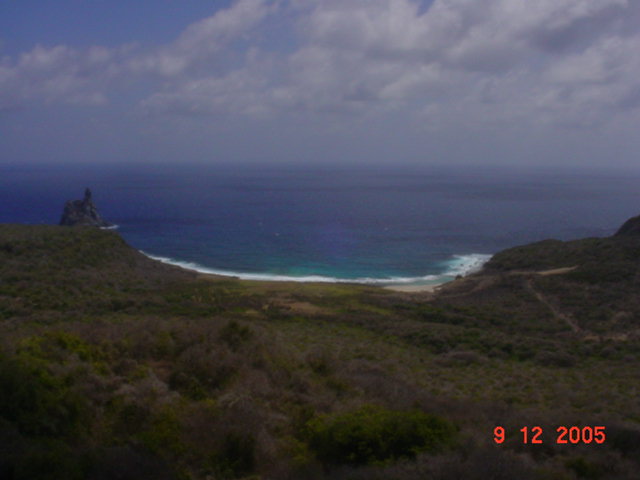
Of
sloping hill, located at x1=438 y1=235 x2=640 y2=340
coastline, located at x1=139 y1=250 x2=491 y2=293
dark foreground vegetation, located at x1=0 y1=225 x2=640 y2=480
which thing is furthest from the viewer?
coastline, located at x1=139 y1=250 x2=491 y2=293

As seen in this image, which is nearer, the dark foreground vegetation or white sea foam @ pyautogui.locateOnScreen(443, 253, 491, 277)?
the dark foreground vegetation

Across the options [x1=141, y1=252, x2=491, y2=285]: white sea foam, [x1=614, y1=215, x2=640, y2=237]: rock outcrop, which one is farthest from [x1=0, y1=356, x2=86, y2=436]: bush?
[x1=614, y1=215, x2=640, y2=237]: rock outcrop

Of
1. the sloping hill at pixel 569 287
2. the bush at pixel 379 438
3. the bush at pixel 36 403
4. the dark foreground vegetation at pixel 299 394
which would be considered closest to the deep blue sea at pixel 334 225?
the sloping hill at pixel 569 287

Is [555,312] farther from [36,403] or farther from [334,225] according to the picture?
[334,225]

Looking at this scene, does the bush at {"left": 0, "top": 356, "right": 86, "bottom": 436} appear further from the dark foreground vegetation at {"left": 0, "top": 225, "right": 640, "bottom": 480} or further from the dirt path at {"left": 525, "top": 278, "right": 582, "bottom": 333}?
the dirt path at {"left": 525, "top": 278, "right": 582, "bottom": 333}

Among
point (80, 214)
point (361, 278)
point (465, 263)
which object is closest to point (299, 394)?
point (361, 278)

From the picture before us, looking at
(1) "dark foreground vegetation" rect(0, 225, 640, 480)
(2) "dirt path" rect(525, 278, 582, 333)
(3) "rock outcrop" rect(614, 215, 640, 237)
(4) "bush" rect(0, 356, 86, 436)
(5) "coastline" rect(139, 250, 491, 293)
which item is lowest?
(5) "coastline" rect(139, 250, 491, 293)

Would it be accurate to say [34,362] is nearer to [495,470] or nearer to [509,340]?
[495,470]
